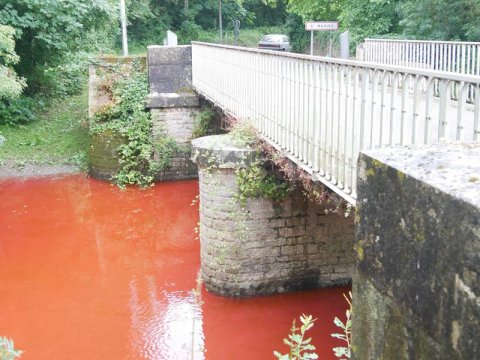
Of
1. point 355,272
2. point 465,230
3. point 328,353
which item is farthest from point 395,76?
point 328,353

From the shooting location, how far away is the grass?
17.9 metres

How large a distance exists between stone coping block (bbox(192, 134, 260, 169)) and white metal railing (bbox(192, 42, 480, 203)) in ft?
1.27

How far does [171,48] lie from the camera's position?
55.5 ft

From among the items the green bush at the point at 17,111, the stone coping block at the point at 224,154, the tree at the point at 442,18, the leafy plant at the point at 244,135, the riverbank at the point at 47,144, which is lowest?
the riverbank at the point at 47,144

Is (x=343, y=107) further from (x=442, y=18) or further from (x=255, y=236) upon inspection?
(x=442, y=18)

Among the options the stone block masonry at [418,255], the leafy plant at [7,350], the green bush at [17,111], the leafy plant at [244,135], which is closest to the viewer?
the stone block masonry at [418,255]

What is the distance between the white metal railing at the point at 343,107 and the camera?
4.22 metres

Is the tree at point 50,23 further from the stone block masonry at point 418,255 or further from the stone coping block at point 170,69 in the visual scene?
the stone block masonry at point 418,255

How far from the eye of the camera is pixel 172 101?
16.4 m

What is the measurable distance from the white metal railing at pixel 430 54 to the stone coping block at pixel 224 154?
4.86 meters

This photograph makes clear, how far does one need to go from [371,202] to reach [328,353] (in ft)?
21.3

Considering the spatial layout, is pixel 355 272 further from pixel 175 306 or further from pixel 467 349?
pixel 175 306

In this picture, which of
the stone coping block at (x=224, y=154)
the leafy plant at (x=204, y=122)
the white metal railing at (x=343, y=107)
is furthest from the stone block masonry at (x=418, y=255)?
the leafy plant at (x=204, y=122)

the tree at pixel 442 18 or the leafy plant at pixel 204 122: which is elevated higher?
the tree at pixel 442 18
